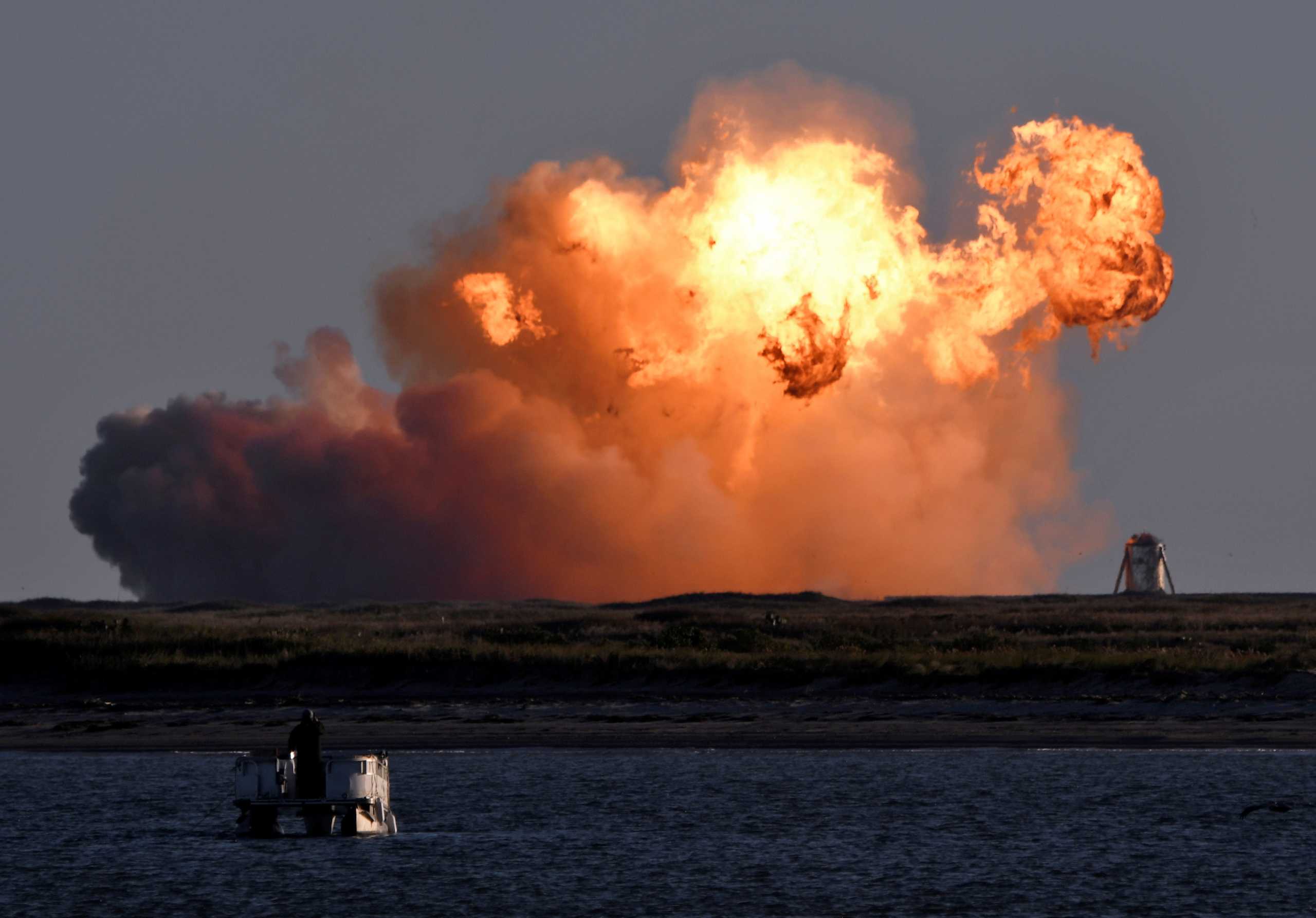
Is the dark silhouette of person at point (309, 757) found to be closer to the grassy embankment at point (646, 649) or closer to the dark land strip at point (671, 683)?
the dark land strip at point (671, 683)

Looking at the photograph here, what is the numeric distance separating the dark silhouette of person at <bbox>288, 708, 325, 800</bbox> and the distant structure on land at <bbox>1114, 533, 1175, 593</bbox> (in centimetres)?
11709

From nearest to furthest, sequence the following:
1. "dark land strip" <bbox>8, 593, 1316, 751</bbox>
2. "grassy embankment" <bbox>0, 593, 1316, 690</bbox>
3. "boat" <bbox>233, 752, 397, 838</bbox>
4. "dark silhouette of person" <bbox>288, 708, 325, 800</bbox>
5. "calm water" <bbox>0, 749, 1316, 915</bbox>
Result: "calm water" <bbox>0, 749, 1316, 915</bbox> < "dark silhouette of person" <bbox>288, 708, 325, 800</bbox> < "boat" <bbox>233, 752, 397, 838</bbox> < "dark land strip" <bbox>8, 593, 1316, 751</bbox> < "grassy embankment" <bbox>0, 593, 1316, 690</bbox>

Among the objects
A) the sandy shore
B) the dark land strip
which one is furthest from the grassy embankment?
the sandy shore

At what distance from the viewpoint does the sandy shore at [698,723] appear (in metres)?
72.1

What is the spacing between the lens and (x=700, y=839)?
56.1 metres

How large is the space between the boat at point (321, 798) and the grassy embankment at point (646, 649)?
33469 millimetres

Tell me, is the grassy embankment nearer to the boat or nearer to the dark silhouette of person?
the boat

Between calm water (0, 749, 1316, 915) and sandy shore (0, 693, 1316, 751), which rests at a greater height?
sandy shore (0, 693, 1316, 751)

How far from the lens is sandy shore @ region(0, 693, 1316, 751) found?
237 ft

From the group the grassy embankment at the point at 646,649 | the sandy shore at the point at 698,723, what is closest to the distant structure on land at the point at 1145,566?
the grassy embankment at the point at 646,649

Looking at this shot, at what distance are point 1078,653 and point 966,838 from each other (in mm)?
36815

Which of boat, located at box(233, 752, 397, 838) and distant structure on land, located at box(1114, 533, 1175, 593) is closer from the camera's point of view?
boat, located at box(233, 752, 397, 838)

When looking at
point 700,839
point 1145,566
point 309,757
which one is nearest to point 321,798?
point 309,757

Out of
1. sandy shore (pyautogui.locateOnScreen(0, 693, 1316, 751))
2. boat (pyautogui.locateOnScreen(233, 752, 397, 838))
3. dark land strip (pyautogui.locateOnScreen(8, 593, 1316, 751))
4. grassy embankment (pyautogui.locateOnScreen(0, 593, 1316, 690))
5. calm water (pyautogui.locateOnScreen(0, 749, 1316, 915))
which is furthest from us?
grassy embankment (pyautogui.locateOnScreen(0, 593, 1316, 690))
